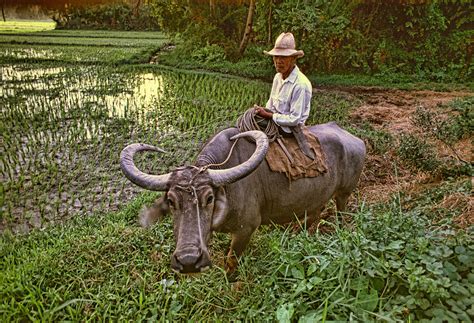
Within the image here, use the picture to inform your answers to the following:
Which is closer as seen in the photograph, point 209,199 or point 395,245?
point 395,245

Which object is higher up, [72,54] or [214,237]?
[214,237]

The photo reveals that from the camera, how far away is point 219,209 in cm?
219

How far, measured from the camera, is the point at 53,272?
2666mm

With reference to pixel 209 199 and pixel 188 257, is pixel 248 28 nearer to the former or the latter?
pixel 209 199

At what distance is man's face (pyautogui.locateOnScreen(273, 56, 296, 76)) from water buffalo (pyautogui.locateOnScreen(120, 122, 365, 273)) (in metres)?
0.58

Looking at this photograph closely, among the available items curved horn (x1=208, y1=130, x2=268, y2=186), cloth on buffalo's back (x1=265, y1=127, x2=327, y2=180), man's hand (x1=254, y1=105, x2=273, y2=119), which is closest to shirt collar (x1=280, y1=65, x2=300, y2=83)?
man's hand (x1=254, y1=105, x2=273, y2=119)

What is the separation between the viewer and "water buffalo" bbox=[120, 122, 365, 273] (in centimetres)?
206

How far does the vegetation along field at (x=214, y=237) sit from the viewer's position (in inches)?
74.4

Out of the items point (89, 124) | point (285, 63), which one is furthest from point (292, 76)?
point (89, 124)

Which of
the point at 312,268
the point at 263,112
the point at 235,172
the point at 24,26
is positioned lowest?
the point at 24,26

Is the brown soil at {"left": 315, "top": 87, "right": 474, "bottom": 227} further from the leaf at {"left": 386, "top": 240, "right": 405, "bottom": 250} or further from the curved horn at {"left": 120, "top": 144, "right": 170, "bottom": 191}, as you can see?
the curved horn at {"left": 120, "top": 144, "right": 170, "bottom": 191}

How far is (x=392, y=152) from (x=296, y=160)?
2663 millimetres

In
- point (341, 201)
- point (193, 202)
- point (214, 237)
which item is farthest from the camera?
point (341, 201)

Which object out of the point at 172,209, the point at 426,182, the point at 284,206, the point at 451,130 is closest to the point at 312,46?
the point at 451,130
